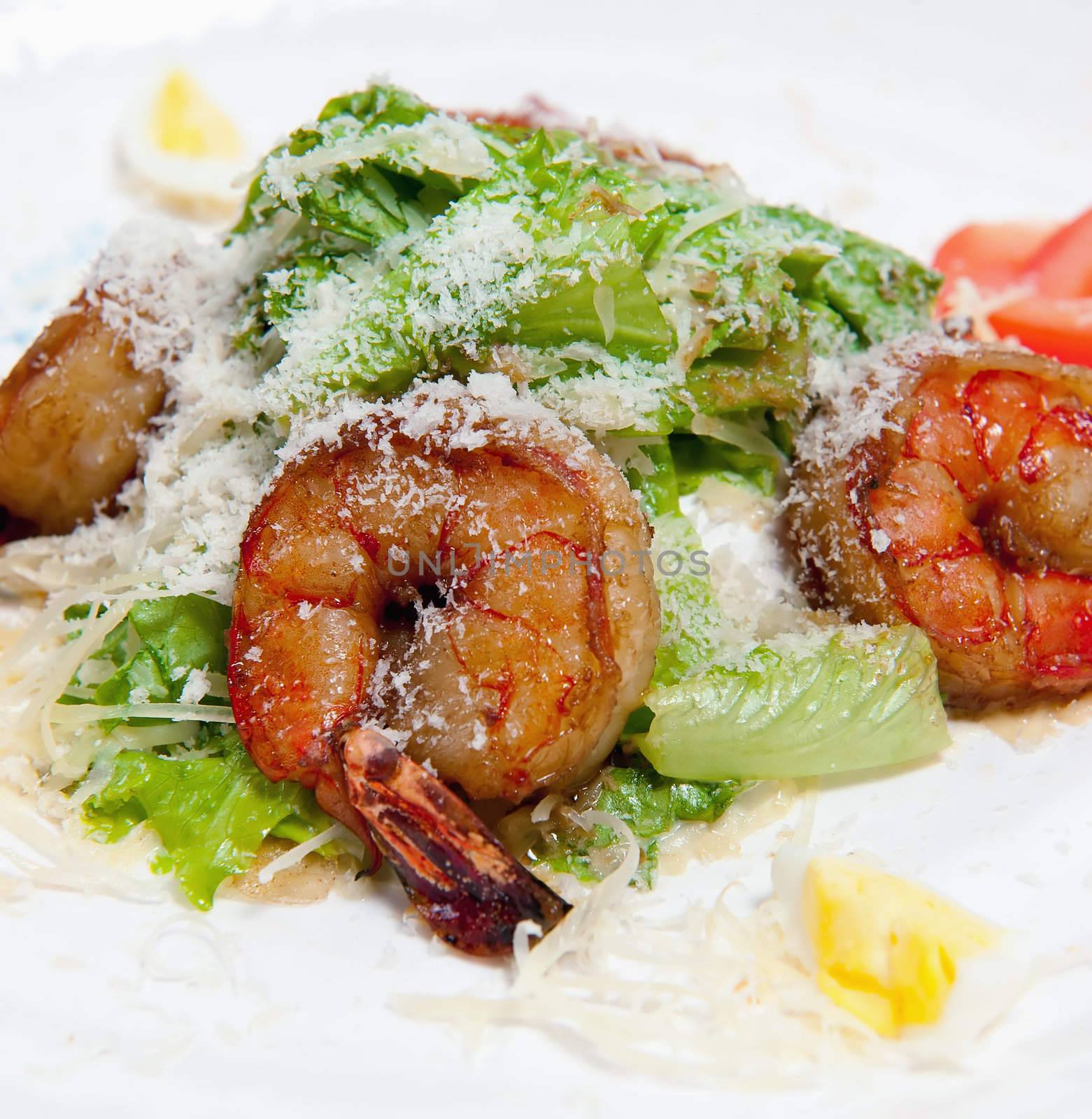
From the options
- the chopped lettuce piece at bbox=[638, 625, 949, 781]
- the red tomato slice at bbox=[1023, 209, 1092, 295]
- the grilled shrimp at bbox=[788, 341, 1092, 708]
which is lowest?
the chopped lettuce piece at bbox=[638, 625, 949, 781]

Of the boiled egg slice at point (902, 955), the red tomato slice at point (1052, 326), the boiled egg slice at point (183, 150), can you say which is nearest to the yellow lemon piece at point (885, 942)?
the boiled egg slice at point (902, 955)

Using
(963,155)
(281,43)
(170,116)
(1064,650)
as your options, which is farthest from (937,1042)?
(281,43)

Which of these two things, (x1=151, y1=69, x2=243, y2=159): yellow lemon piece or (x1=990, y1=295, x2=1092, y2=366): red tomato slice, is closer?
(x1=990, y1=295, x2=1092, y2=366): red tomato slice

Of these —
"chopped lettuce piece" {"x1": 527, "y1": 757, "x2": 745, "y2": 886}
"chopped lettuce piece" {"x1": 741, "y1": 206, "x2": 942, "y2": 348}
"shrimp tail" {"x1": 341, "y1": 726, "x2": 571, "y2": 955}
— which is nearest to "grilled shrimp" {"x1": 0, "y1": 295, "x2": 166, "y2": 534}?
"shrimp tail" {"x1": 341, "y1": 726, "x2": 571, "y2": 955}

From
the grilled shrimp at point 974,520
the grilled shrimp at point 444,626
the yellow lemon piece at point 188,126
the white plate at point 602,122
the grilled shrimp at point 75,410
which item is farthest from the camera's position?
the yellow lemon piece at point 188,126

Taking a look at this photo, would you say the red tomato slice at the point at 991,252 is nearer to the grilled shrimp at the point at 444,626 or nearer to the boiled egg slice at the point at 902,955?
the grilled shrimp at the point at 444,626

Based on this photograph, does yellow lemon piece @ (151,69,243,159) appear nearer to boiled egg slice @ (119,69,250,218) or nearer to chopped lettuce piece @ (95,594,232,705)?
boiled egg slice @ (119,69,250,218)
